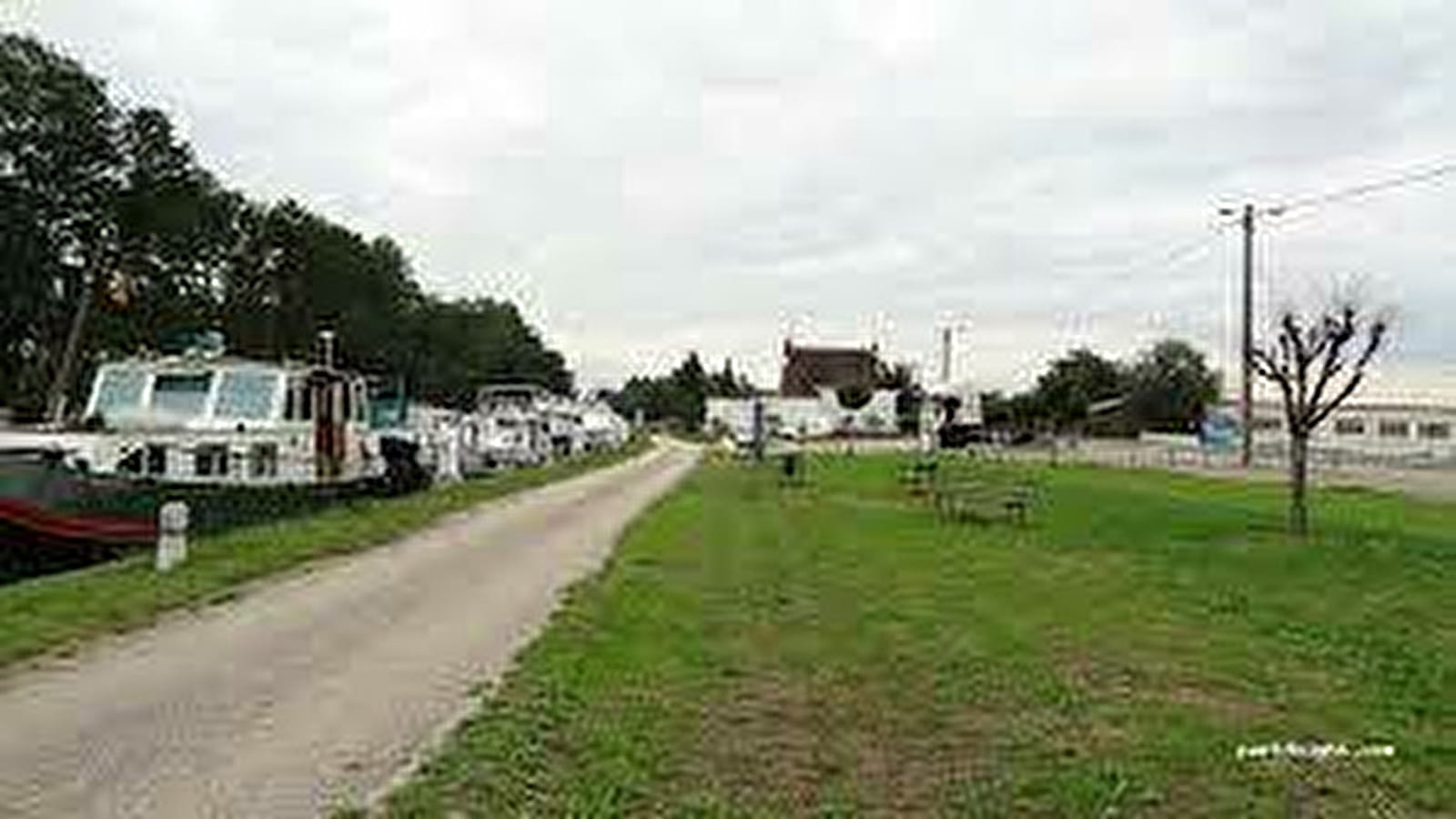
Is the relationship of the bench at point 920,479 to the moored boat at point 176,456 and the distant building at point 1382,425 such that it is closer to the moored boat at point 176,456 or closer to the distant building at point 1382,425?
the moored boat at point 176,456

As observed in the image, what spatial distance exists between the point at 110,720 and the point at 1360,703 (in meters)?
7.60

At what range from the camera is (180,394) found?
123ft

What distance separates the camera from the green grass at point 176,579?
18.9 meters

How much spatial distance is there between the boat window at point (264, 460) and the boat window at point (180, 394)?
109 cm

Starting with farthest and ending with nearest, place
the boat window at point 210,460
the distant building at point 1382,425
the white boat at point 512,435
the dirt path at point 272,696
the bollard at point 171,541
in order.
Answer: the distant building at point 1382,425 → the white boat at point 512,435 → the boat window at point 210,460 → the bollard at point 171,541 → the dirt path at point 272,696

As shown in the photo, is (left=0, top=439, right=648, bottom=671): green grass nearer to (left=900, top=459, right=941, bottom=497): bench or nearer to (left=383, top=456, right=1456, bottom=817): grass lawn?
(left=383, top=456, right=1456, bottom=817): grass lawn

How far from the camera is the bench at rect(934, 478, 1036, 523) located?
42.5 meters

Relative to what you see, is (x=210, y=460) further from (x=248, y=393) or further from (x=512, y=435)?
(x=512, y=435)

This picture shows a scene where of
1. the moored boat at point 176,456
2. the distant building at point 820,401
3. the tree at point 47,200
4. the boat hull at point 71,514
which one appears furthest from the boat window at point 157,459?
the distant building at point 820,401

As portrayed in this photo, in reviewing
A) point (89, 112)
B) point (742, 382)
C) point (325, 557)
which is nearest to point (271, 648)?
point (325, 557)

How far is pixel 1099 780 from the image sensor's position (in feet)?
37.4

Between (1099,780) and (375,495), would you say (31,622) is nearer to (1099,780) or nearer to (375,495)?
(1099,780)

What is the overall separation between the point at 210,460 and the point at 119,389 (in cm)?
236

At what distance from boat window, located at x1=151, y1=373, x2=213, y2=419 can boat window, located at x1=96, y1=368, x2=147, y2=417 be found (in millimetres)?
269
